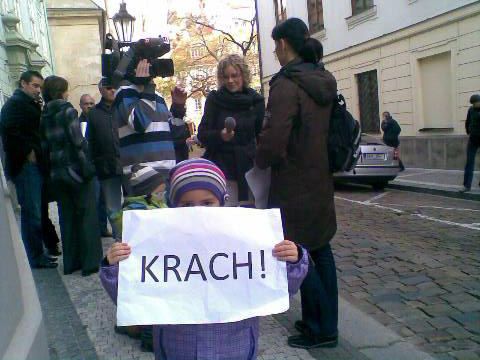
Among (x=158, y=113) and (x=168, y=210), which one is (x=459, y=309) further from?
(x=168, y=210)

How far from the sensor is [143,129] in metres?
3.20

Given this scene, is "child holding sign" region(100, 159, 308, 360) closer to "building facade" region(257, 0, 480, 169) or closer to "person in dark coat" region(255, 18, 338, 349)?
"person in dark coat" region(255, 18, 338, 349)

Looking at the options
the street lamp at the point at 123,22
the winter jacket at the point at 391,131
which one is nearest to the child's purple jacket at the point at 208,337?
the street lamp at the point at 123,22

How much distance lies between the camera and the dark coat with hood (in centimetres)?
307

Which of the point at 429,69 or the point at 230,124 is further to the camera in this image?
the point at 429,69

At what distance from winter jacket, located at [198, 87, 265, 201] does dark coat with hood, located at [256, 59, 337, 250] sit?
0.76 meters

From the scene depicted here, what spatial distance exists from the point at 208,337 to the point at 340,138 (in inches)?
67.2

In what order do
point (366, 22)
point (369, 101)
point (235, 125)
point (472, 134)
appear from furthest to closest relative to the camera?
point (369, 101), point (366, 22), point (472, 134), point (235, 125)

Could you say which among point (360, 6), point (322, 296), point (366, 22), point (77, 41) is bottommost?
point (322, 296)

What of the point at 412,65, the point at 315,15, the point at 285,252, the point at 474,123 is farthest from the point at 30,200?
the point at 315,15

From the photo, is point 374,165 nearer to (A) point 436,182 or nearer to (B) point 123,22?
(A) point 436,182

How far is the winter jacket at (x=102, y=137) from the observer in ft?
16.1

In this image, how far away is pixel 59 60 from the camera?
21.9 m

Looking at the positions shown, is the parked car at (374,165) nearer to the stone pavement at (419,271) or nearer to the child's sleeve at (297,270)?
the stone pavement at (419,271)
